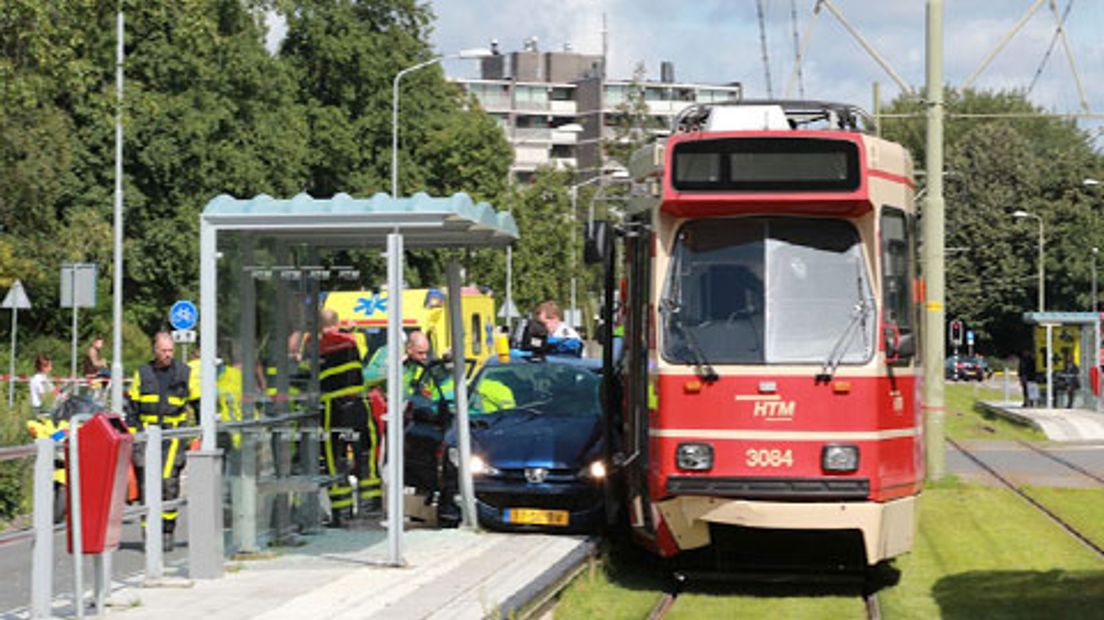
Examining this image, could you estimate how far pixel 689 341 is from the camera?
13602 millimetres

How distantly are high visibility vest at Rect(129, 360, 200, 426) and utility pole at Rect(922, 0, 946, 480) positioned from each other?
10282 mm

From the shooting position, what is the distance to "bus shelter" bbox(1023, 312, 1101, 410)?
1877 inches

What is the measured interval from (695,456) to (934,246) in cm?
1133

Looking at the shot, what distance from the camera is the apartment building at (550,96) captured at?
502 ft

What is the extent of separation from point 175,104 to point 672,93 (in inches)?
4413

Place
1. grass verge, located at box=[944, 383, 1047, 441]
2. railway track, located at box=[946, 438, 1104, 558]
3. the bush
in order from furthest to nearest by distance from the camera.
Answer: grass verge, located at box=[944, 383, 1047, 441] < railway track, located at box=[946, 438, 1104, 558] < the bush

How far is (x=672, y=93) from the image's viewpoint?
6471 inches

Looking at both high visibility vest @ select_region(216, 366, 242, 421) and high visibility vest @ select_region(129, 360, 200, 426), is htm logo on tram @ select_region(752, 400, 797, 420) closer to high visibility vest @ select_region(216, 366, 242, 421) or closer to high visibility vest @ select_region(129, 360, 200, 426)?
high visibility vest @ select_region(216, 366, 242, 421)

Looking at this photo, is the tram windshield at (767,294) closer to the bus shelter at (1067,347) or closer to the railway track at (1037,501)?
the railway track at (1037,501)

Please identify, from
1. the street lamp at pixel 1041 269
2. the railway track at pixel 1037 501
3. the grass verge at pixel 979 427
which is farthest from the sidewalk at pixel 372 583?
the street lamp at pixel 1041 269

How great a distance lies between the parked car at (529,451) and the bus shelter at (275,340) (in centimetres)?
153

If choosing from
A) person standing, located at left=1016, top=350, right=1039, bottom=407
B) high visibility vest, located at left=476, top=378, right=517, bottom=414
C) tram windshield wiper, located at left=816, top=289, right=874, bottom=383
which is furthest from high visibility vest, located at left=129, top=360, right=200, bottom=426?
person standing, located at left=1016, top=350, right=1039, bottom=407

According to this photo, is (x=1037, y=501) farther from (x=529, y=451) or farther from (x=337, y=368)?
(x=337, y=368)

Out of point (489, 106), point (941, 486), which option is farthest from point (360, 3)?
point (489, 106)
